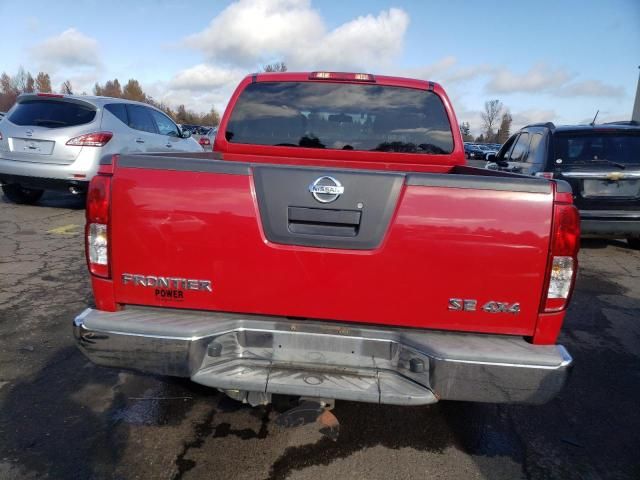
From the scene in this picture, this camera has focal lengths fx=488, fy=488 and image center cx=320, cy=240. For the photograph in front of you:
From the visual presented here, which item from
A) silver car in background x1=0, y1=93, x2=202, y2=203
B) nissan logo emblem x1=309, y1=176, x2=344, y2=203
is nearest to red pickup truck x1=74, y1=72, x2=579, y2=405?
nissan logo emblem x1=309, y1=176, x2=344, y2=203

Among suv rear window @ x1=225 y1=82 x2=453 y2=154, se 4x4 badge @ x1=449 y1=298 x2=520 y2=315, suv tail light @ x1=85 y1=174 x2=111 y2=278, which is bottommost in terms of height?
se 4x4 badge @ x1=449 y1=298 x2=520 y2=315

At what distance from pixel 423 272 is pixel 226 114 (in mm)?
2336

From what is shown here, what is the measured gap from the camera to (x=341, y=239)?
2.25m

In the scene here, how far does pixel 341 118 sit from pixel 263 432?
2.33 m

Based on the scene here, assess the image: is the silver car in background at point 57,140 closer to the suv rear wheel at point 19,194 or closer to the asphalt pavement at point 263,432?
the suv rear wheel at point 19,194

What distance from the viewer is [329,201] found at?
225 centimetres

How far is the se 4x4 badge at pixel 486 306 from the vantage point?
7.41 feet

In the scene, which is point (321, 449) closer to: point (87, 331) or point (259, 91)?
point (87, 331)

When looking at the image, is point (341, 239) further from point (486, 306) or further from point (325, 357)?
point (486, 306)

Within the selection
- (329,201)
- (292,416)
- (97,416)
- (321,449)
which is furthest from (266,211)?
(97,416)

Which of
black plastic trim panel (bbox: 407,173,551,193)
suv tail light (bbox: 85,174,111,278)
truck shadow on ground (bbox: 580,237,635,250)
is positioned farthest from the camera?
truck shadow on ground (bbox: 580,237,635,250)

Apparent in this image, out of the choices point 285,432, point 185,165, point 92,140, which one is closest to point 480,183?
point 185,165

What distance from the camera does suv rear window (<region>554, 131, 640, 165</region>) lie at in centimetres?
677

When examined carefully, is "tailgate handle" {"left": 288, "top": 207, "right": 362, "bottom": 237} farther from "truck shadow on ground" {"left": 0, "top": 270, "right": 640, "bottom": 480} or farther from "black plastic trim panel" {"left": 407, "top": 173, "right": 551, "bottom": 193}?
"truck shadow on ground" {"left": 0, "top": 270, "right": 640, "bottom": 480}
